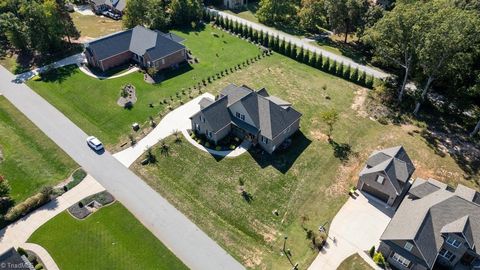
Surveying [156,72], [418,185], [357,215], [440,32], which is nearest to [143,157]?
[156,72]

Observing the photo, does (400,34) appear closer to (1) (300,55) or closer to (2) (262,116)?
(1) (300,55)

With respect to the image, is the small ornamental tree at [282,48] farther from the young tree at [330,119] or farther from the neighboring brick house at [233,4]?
the neighboring brick house at [233,4]

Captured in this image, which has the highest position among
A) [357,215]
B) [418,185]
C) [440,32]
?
[440,32]

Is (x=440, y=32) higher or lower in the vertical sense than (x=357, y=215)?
higher

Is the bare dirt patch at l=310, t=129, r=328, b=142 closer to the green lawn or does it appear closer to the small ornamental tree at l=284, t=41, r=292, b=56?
the green lawn

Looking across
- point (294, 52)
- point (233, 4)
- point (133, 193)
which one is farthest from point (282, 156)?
point (233, 4)

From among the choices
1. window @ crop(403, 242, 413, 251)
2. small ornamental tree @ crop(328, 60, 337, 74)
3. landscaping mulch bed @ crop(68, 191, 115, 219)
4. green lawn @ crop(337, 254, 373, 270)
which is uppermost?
small ornamental tree @ crop(328, 60, 337, 74)

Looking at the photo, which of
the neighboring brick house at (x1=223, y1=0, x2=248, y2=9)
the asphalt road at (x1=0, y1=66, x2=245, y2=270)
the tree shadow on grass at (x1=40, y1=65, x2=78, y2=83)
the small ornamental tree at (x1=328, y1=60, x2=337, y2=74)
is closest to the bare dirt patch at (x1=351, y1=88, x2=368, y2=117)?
the small ornamental tree at (x1=328, y1=60, x2=337, y2=74)

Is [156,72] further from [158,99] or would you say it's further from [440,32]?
[440,32]
